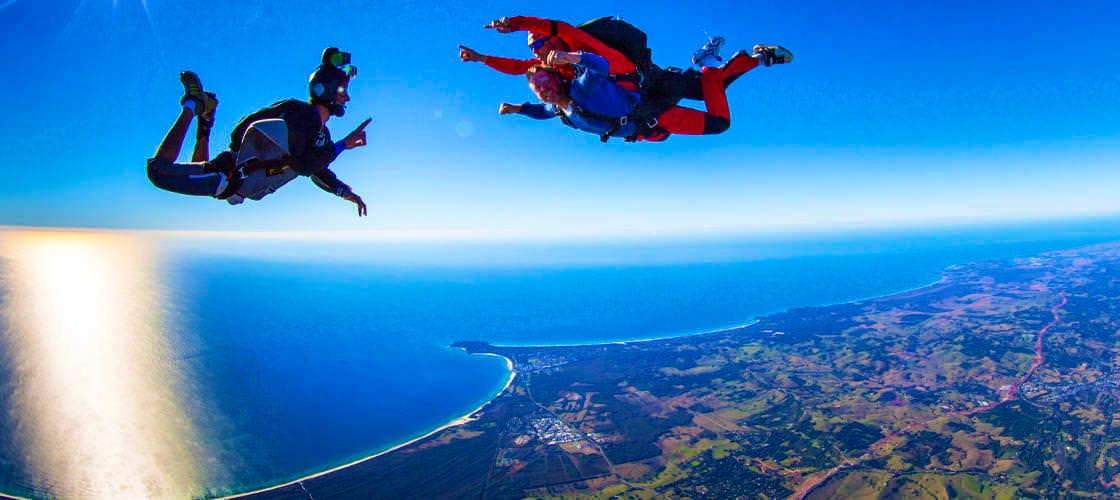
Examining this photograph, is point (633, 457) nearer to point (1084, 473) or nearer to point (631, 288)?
point (1084, 473)

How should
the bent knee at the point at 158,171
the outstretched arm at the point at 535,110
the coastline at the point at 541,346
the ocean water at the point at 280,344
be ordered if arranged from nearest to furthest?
the bent knee at the point at 158,171
the outstretched arm at the point at 535,110
the coastline at the point at 541,346
the ocean water at the point at 280,344

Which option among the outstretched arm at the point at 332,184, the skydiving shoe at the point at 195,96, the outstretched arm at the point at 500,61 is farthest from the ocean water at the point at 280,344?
the outstretched arm at the point at 500,61

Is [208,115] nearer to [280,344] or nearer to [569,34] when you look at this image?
[569,34]

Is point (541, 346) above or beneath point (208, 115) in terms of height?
beneath

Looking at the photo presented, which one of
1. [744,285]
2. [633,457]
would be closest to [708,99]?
[633,457]

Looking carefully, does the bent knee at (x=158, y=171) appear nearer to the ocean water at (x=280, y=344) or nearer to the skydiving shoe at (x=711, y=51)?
the skydiving shoe at (x=711, y=51)

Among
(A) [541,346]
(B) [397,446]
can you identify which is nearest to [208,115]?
(B) [397,446]

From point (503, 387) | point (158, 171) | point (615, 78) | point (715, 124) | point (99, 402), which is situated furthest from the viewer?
point (503, 387)
